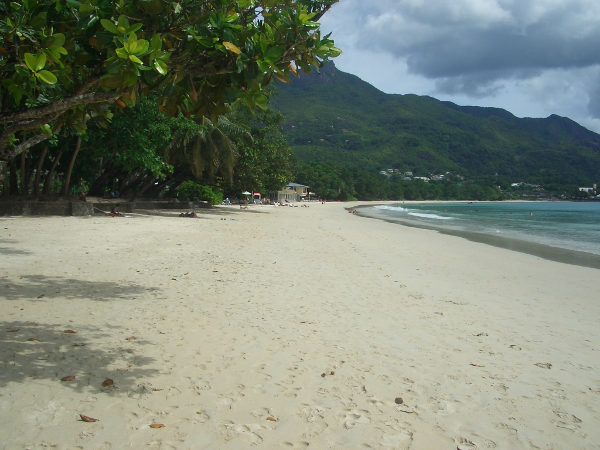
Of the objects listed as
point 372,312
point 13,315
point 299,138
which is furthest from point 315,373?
point 299,138

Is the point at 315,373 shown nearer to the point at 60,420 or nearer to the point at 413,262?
the point at 60,420

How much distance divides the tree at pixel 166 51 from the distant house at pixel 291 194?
62.2m

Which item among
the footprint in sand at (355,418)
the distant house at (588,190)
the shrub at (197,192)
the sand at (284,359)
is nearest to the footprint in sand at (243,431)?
the sand at (284,359)

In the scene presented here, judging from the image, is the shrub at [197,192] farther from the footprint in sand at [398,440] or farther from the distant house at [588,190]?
the distant house at [588,190]

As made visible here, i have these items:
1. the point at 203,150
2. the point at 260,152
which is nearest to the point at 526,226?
the point at 260,152

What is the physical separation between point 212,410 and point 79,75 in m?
3.59

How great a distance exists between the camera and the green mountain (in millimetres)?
139875

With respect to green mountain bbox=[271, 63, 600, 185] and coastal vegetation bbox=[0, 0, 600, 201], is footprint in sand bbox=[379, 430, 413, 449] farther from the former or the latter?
green mountain bbox=[271, 63, 600, 185]

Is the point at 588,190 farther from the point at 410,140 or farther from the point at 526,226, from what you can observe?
the point at 526,226

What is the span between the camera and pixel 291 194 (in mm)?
75750

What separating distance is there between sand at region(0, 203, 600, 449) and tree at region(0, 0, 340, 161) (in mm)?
1920

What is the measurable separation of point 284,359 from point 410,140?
156835 millimetres

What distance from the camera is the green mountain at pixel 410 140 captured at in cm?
13988

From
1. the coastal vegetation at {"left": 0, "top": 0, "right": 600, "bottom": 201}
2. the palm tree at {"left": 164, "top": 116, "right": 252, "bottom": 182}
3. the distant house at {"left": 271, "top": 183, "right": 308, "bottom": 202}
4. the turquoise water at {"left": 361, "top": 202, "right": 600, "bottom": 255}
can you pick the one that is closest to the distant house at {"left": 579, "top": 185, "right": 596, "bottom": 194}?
the coastal vegetation at {"left": 0, "top": 0, "right": 600, "bottom": 201}
